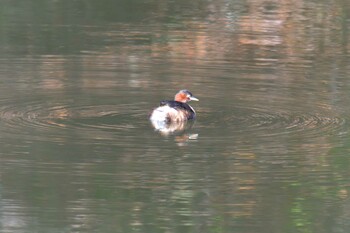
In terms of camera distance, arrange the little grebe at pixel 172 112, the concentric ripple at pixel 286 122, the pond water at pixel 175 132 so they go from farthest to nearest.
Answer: the little grebe at pixel 172 112 → the concentric ripple at pixel 286 122 → the pond water at pixel 175 132

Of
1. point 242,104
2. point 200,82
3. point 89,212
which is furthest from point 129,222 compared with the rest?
point 200,82

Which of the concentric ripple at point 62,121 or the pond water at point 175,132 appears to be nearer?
the pond water at point 175,132

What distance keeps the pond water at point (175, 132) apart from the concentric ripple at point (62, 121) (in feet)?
0.07

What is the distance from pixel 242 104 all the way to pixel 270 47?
510 cm

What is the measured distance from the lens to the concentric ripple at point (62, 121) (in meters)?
13.3

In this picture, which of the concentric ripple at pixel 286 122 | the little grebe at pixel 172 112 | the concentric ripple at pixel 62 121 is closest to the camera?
the concentric ripple at pixel 62 121

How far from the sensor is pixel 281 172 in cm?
1183

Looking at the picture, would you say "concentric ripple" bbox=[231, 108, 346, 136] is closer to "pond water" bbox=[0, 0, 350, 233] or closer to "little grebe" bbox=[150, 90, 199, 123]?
"pond water" bbox=[0, 0, 350, 233]

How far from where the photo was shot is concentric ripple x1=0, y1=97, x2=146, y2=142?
43.6ft

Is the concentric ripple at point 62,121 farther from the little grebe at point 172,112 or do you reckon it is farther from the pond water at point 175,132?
the little grebe at point 172,112

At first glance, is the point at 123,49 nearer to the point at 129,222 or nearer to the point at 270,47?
the point at 270,47

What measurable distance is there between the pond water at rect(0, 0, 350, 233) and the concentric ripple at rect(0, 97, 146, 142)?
0.07 ft

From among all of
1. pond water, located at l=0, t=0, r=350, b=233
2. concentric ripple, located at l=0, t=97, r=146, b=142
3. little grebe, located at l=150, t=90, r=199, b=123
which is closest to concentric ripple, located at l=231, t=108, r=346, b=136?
pond water, located at l=0, t=0, r=350, b=233

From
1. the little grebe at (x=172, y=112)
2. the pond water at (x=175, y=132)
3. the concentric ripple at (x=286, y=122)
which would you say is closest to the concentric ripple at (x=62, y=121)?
the pond water at (x=175, y=132)
